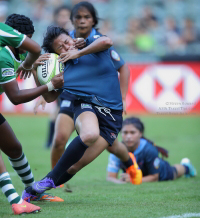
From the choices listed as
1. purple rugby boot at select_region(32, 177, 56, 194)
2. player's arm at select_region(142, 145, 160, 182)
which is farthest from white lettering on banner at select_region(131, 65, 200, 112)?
purple rugby boot at select_region(32, 177, 56, 194)

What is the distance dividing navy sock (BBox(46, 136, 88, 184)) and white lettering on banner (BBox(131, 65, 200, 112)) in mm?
9113

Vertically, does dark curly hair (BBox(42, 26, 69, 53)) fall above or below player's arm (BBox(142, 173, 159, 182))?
above

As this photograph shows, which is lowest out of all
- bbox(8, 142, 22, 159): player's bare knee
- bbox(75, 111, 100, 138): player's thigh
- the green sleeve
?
bbox(8, 142, 22, 159): player's bare knee

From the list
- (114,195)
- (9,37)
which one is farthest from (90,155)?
(9,37)

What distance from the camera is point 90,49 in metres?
4.24

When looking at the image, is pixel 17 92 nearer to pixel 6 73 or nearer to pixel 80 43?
pixel 6 73

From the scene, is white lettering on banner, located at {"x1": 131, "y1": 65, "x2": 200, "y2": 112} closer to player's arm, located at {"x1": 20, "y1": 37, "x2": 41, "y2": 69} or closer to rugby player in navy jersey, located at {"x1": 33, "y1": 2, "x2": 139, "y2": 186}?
rugby player in navy jersey, located at {"x1": 33, "y1": 2, "x2": 139, "y2": 186}

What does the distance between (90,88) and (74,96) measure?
66 centimetres

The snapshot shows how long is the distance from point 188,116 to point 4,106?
580 cm

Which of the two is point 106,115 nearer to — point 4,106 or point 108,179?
point 108,179

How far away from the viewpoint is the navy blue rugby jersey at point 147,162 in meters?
5.76

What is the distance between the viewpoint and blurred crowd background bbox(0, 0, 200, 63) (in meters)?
14.7

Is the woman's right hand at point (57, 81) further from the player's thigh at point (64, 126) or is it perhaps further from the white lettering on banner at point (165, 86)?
the white lettering on banner at point (165, 86)

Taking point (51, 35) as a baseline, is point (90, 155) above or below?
below
